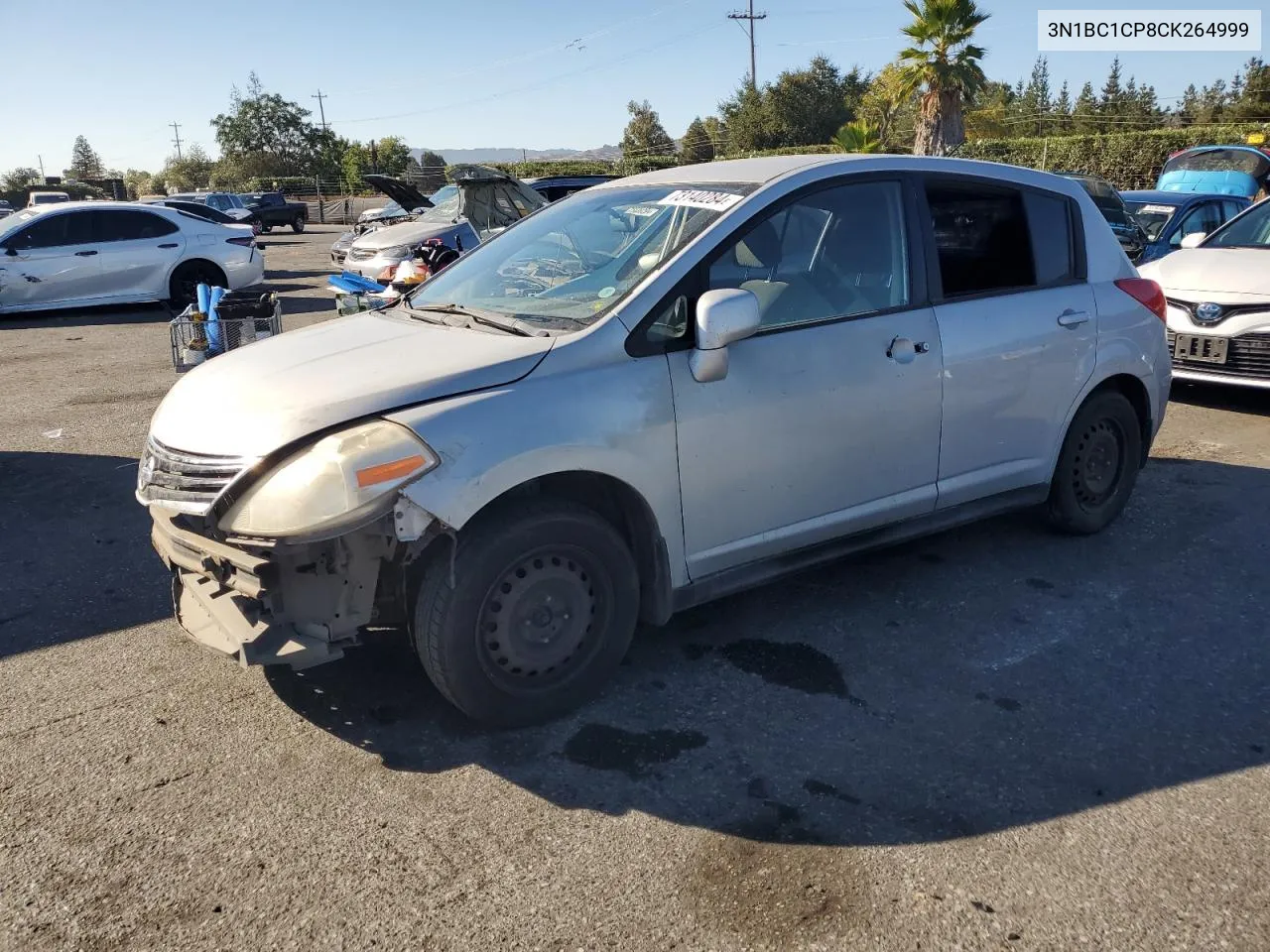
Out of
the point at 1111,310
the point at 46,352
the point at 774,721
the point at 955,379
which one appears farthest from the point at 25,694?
the point at 46,352

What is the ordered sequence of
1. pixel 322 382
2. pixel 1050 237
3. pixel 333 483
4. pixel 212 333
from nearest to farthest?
pixel 333 483 < pixel 322 382 < pixel 1050 237 < pixel 212 333

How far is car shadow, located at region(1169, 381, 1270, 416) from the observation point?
7.88 m

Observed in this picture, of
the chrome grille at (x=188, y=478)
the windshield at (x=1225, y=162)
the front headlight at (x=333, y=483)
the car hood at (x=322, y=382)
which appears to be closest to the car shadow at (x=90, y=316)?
the car hood at (x=322, y=382)

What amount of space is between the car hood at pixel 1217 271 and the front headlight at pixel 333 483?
20.3ft

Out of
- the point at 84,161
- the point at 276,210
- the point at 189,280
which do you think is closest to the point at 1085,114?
the point at 276,210

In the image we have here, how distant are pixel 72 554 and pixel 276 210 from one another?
38.7 metres

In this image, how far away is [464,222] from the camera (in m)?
14.0

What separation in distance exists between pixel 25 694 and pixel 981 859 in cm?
328

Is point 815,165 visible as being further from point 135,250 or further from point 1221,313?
point 135,250

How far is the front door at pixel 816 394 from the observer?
3598mm

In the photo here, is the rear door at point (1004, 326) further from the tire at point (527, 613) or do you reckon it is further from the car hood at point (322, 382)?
the car hood at point (322, 382)

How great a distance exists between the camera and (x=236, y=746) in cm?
330

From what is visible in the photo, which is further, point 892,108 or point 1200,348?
point 892,108

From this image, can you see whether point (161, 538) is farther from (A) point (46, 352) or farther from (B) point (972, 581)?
(A) point (46, 352)
